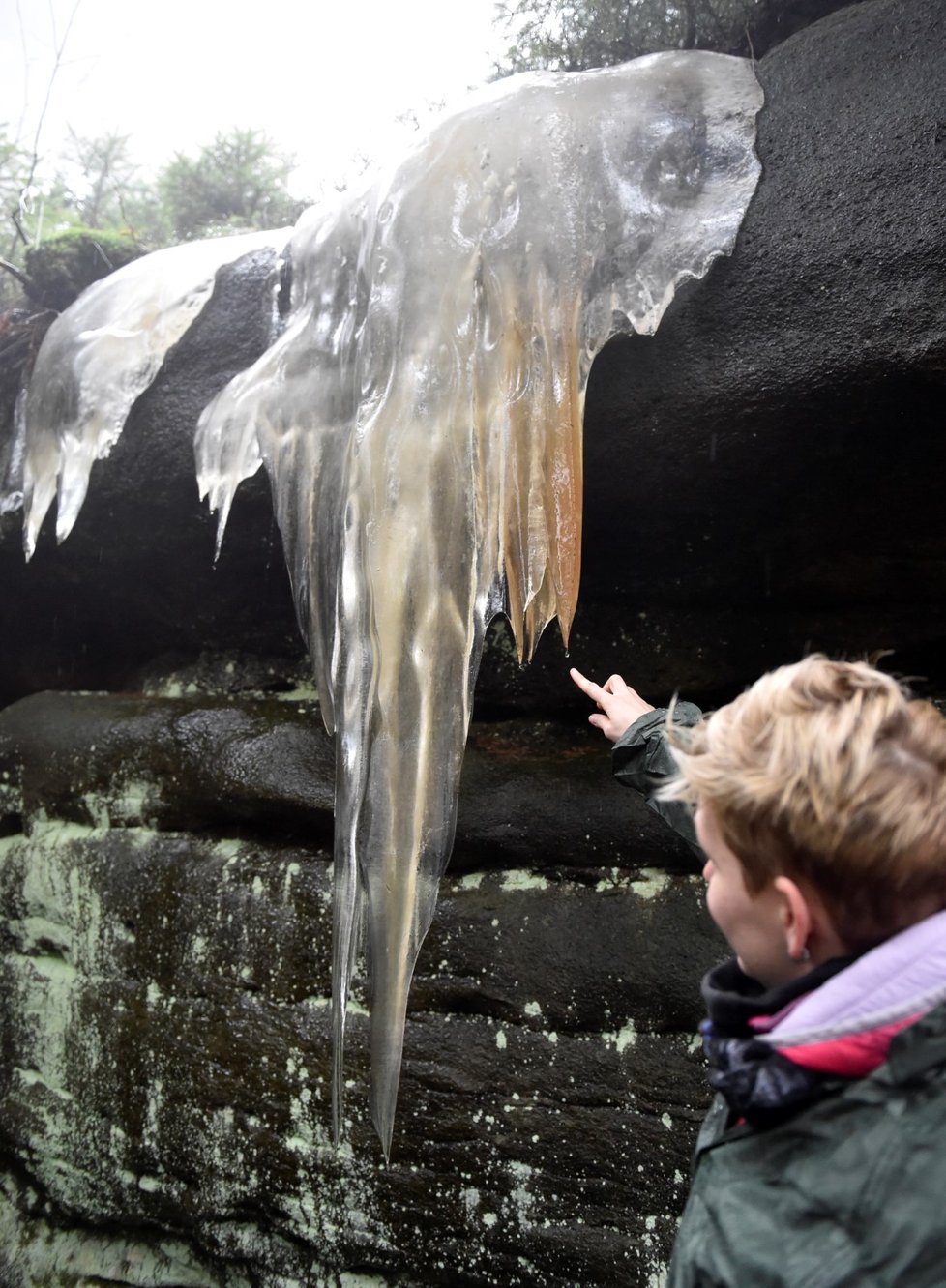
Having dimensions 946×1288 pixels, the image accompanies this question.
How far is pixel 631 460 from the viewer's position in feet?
10.7

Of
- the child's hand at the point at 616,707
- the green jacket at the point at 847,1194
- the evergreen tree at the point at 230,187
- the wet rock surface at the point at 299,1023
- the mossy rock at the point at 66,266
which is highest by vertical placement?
the evergreen tree at the point at 230,187

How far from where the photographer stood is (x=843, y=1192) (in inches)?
38.3

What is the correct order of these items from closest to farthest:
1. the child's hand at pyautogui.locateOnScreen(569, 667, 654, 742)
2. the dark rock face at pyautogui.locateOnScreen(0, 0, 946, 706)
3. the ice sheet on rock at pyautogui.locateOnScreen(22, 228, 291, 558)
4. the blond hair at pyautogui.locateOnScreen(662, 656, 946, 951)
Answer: the blond hair at pyautogui.locateOnScreen(662, 656, 946, 951), the child's hand at pyautogui.locateOnScreen(569, 667, 654, 742), the dark rock face at pyautogui.locateOnScreen(0, 0, 946, 706), the ice sheet on rock at pyautogui.locateOnScreen(22, 228, 291, 558)

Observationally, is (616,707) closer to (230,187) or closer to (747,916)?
(747,916)

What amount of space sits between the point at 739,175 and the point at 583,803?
6.71ft

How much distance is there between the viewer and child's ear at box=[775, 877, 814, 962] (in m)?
1.10

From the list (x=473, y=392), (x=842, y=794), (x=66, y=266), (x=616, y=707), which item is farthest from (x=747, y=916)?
(x=66, y=266)

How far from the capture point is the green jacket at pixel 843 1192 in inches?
36.9

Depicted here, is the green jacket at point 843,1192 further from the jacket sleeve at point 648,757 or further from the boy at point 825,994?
the jacket sleeve at point 648,757

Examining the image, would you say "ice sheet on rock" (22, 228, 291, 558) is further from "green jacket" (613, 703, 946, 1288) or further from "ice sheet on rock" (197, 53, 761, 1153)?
"green jacket" (613, 703, 946, 1288)

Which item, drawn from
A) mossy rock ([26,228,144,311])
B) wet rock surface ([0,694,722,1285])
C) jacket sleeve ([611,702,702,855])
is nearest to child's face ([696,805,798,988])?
jacket sleeve ([611,702,702,855])

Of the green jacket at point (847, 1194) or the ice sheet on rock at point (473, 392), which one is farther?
the ice sheet on rock at point (473, 392)

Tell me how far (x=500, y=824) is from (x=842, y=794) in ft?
8.26

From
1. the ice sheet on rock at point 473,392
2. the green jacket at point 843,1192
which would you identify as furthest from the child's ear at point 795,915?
the ice sheet on rock at point 473,392
